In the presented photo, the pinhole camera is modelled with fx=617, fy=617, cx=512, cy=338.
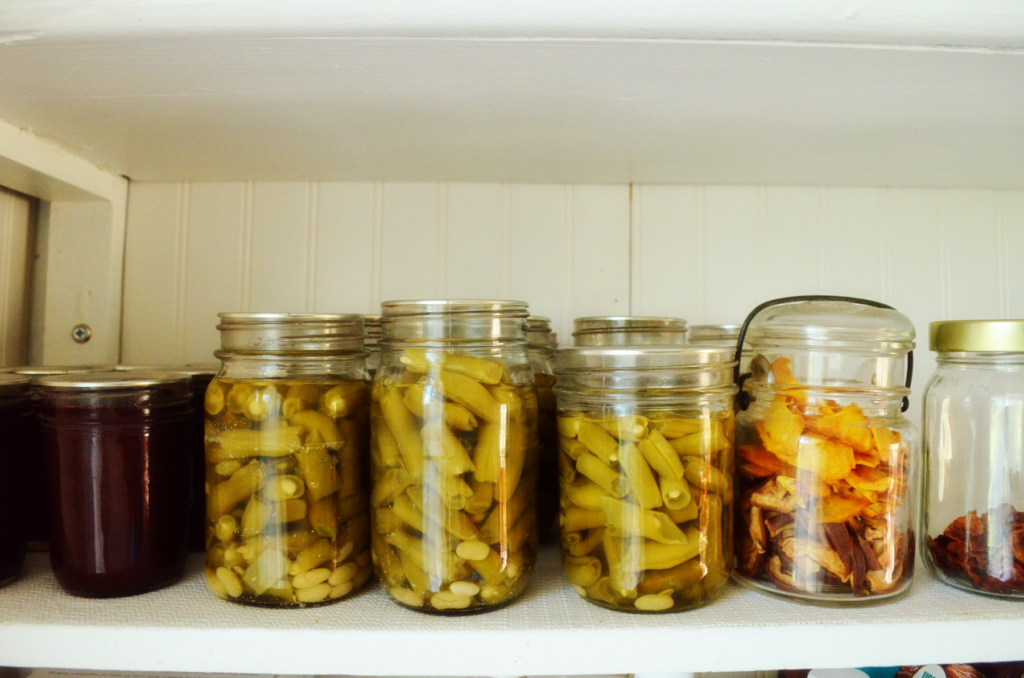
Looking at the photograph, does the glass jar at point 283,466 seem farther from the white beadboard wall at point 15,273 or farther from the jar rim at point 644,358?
the white beadboard wall at point 15,273

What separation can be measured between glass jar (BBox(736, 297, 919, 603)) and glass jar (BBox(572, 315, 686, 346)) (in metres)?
0.09

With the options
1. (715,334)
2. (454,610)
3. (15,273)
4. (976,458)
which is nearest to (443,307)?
(454,610)

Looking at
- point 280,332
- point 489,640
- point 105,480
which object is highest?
point 280,332

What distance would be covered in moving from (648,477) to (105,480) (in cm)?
42

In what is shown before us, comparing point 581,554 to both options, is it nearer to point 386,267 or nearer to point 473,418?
point 473,418

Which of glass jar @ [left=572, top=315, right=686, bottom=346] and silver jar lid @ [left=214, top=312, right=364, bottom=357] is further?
glass jar @ [left=572, top=315, right=686, bottom=346]

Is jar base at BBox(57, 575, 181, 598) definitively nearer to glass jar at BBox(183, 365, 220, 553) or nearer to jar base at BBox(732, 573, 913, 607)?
glass jar at BBox(183, 365, 220, 553)

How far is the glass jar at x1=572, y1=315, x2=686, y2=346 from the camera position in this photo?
0.62m

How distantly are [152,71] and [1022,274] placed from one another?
1.00 metres

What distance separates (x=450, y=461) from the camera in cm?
46

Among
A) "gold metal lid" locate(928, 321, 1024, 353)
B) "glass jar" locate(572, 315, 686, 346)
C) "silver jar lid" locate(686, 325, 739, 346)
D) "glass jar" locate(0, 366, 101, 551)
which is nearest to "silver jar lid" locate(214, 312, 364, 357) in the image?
"glass jar" locate(0, 366, 101, 551)

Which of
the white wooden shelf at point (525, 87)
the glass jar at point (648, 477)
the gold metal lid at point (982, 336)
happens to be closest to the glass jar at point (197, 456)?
Answer: the white wooden shelf at point (525, 87)

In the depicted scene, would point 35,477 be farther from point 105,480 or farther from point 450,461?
point 450,461

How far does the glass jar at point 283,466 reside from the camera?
0.47 meters
